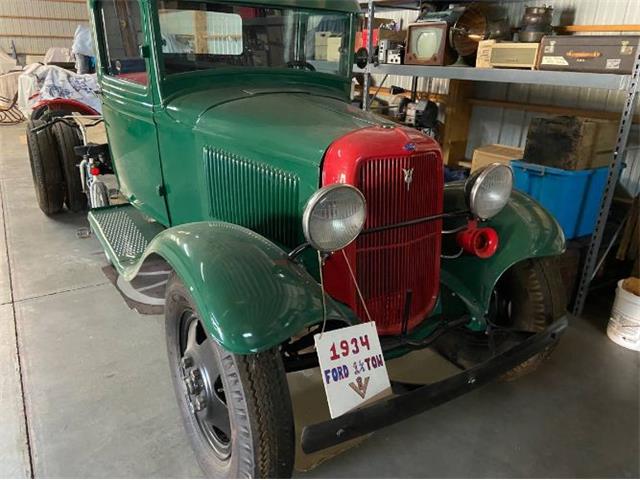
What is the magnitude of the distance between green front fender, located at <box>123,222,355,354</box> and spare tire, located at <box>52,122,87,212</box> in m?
3.05

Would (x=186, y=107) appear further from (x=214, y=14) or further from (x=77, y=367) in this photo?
(x=77, y=367)

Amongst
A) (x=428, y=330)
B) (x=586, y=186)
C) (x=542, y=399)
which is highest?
(x=586, y=186)

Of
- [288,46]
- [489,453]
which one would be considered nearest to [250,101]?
[288,46]

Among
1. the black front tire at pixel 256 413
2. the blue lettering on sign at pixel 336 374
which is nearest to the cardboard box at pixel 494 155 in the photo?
the blue lettering on sign at pixel 336 374

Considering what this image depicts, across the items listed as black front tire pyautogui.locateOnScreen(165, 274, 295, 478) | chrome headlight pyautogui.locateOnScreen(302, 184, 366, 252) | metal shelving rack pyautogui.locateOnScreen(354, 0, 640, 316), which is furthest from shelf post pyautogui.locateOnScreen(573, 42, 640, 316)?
black front tire pyautogui.locateOnScreen(165, 274, 295, 478)

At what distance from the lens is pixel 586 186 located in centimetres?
309

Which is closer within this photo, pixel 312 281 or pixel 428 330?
pixel 312 281

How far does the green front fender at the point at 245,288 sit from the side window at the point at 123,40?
135cm

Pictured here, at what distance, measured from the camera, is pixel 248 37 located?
243 cm

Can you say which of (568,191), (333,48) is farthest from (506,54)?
(333,48)

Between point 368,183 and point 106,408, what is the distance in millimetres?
1468

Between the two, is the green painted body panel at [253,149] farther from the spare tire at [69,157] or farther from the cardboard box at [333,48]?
the spare tire at [69,157]

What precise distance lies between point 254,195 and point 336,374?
85 cm

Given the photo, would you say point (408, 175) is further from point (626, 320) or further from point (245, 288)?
point (626, 320)
